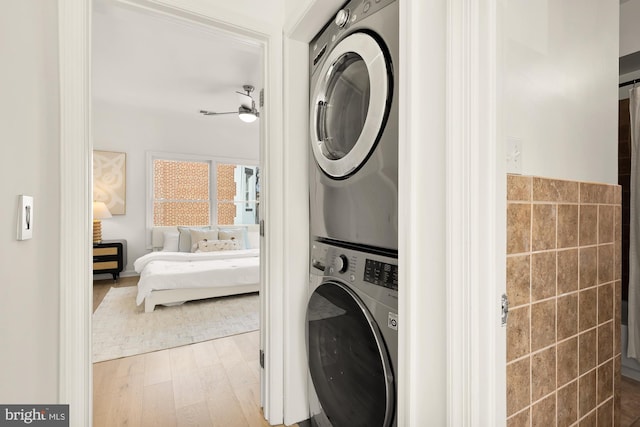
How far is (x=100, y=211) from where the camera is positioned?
4531mm

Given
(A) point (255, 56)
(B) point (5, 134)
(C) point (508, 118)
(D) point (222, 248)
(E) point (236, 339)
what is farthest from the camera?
(D) point (222, 248)

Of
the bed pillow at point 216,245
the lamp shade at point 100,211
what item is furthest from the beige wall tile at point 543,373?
the lamp shade at point 100,211

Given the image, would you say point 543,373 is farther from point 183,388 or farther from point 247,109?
point 247,109

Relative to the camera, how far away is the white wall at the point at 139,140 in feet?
16.0

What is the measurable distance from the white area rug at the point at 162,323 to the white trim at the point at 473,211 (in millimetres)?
2507

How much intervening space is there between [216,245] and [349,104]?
4057mm

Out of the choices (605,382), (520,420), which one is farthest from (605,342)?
(520,420)

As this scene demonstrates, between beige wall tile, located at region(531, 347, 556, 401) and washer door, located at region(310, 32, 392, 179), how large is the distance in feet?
2.78

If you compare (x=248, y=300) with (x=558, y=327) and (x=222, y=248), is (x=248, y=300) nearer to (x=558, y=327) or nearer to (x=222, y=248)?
(x=222, y=248)

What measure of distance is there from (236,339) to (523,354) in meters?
2.30

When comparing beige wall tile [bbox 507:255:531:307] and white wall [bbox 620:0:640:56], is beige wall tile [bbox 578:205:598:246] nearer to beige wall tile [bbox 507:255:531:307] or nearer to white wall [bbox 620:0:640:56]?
beige wall tile [bbox 507:255:531:307]

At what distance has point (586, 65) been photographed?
1.21m

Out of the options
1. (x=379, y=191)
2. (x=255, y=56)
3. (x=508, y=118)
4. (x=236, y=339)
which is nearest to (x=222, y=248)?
(x=236, y=339)

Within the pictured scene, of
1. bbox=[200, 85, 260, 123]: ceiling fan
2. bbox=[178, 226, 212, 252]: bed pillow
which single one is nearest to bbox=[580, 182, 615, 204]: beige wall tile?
bbox=[200, 85, 260, 123]: ceiling fan
